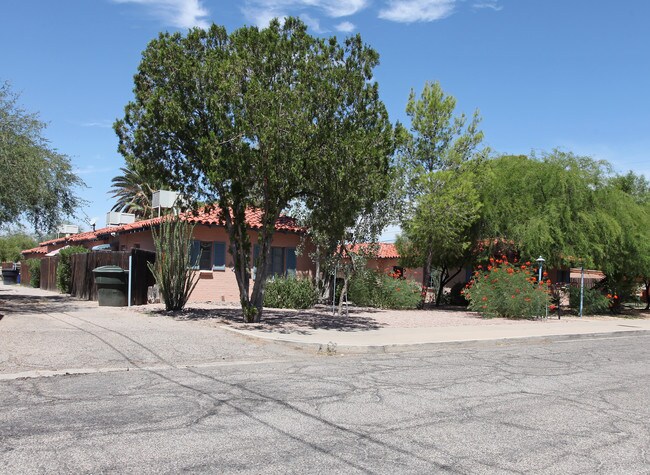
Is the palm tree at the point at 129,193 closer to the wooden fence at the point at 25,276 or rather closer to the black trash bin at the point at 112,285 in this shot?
the wooden fence at the point at 25,276

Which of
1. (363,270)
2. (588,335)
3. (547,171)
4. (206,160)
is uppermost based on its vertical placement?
(547,171)

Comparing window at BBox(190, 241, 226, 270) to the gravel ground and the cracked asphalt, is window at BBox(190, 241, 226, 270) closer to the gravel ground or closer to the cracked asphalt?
the gravel ground

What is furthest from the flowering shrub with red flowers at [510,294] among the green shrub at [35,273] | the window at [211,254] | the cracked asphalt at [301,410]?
the green shrub at [35,273]

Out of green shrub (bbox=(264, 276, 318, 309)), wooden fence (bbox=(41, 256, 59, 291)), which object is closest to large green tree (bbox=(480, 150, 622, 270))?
green shrub (bbox=(264, 276, 318, 309))

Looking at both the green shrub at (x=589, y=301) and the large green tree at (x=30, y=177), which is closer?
the large green tree at (x=30, y=177)

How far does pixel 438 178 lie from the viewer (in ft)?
80.6

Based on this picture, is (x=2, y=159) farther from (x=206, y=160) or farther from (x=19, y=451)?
(x=19, y=451)

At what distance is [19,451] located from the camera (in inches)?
208

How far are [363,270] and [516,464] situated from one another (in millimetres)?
17613

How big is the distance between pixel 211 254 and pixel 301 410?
58.4ft

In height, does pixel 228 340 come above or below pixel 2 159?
below

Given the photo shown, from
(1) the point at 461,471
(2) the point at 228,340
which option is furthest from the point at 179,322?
(1) the point at 461,471

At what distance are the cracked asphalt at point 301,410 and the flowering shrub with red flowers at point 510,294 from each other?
30.4 feet

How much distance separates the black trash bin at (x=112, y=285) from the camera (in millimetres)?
19188
